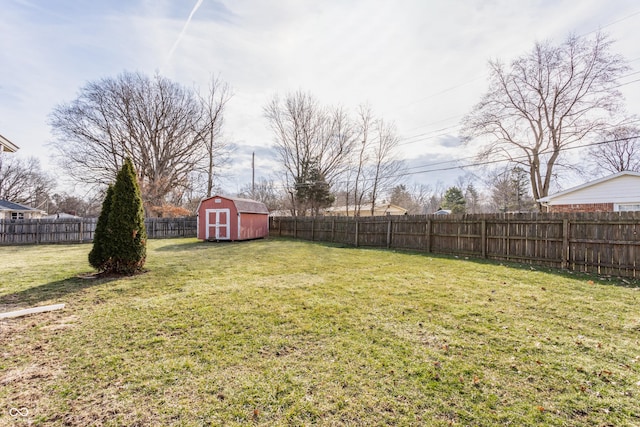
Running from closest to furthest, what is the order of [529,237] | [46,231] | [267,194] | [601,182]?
1. [529,237]
2. [601,182]
3. [46,231]
4. [267,194]

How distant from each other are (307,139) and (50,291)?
2060 centimetres

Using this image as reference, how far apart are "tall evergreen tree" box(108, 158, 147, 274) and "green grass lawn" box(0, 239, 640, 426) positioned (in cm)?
92

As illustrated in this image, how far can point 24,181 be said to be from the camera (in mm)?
33531

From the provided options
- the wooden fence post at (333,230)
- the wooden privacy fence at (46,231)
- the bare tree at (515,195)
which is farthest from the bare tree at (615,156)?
the wooden privacy fence at (46,231)

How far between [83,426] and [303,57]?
11209 millimetres

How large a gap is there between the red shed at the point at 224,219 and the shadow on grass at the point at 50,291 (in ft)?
32.2

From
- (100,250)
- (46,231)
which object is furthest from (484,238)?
(46,231)

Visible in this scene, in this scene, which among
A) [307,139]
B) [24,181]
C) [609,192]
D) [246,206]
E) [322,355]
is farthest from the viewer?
[24,181]

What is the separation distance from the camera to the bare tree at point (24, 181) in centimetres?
3164

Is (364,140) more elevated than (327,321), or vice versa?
(364,140)

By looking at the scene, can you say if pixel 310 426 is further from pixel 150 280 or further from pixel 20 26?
pixel 20 26

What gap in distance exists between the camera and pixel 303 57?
1031 centimetres

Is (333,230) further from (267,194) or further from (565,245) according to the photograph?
(267,194)

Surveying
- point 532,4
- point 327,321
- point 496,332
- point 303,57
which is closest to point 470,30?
point 532,4
